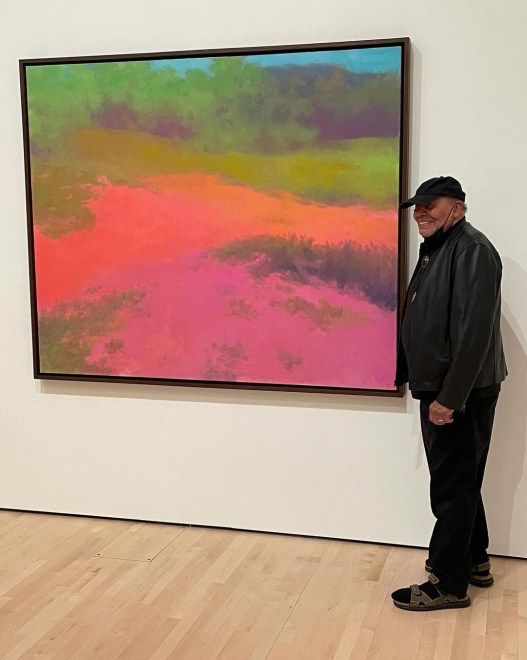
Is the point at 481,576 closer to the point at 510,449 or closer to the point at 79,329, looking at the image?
the point at 510,449

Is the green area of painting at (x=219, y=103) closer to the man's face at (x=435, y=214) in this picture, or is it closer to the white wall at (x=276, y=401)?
the white wall at (x=276, y=401)

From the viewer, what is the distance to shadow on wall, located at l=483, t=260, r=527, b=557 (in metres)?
3.16

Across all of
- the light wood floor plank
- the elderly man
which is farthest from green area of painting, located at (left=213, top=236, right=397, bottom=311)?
the light wood floor plank

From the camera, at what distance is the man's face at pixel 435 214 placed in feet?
9.18

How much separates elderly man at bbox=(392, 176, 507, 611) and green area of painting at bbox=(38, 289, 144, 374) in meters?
1.27

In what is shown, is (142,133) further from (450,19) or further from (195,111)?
(450,19)

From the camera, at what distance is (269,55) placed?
3.24 m

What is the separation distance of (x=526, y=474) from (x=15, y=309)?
227 cm

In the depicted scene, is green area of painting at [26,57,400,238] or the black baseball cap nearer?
the black baseball cap

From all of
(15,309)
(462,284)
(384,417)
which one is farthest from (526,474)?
(15,309)

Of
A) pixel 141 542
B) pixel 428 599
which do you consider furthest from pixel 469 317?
pixel 141 542

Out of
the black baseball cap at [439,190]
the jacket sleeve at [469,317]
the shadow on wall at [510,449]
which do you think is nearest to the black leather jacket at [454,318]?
the jacket sleeve at [469,317]

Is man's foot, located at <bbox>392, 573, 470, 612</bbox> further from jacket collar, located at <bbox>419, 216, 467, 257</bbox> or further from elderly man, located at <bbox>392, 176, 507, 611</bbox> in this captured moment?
jacket collar, located at <bbox>419, 216, 467, 257</bbox>

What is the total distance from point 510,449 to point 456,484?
0.48m
